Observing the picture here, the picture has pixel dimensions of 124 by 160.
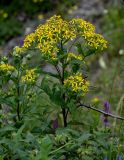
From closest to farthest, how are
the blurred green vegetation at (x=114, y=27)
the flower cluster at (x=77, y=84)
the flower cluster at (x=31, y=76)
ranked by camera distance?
the flower cluster at (x=77, y=84)
the flower cluster at (x=31, y=76)
the blurred green vegetation at (x=114, y=27)

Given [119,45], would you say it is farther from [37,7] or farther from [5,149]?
[5,149]

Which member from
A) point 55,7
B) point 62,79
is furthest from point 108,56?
point 62,79

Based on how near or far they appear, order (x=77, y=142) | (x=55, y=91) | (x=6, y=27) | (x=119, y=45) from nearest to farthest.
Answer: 1. (x=77, y=142)
2. (x=55, y=91)
3. (x=119, y=45)
4. (x=6, y=27)

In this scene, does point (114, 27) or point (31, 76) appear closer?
point (31, 76)

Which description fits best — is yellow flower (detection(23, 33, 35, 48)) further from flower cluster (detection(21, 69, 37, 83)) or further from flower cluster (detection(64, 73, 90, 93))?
flower cluster (detection(64, 73, 90, 93))

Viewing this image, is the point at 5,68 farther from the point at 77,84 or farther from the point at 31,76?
the point at 77,84

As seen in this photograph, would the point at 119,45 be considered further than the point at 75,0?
No

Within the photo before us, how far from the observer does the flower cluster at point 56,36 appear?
2.72m

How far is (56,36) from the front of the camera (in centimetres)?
274

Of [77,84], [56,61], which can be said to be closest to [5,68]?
[56,61]

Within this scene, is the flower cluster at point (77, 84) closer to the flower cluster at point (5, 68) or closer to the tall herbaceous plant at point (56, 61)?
the tall herbaceous plant at point (56, 61)

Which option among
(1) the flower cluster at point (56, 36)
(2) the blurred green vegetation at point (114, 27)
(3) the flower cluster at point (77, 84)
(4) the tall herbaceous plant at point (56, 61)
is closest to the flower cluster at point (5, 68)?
(4) the tall herbaceous plant at point (56, 61)

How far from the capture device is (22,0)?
8125mm

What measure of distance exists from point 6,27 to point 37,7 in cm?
63
